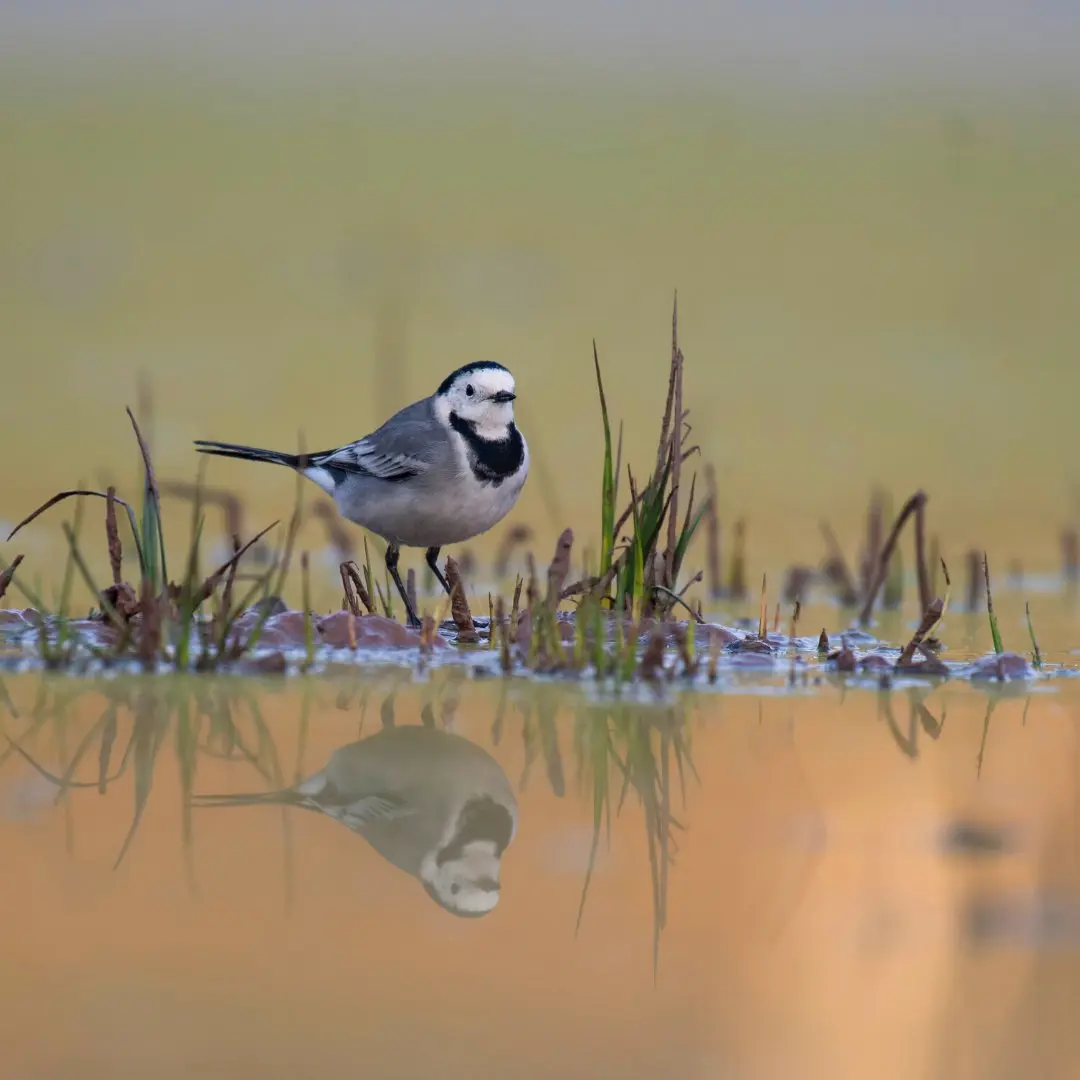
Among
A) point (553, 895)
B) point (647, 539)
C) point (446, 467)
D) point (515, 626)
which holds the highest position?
point (446, 467)

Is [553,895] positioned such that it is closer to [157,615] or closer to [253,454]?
[157,615]

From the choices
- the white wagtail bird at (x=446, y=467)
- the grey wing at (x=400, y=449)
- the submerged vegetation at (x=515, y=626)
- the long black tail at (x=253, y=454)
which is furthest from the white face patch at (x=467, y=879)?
the long black tail at (x=253, y=454)

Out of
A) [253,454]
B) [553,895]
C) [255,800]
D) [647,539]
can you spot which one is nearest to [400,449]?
[253,454]

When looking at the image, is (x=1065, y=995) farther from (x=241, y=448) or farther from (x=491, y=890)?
(x=241, y=448)

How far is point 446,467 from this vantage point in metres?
6.47

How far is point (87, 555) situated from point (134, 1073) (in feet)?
21.0

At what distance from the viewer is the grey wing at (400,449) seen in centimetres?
655

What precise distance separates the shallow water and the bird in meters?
0.01

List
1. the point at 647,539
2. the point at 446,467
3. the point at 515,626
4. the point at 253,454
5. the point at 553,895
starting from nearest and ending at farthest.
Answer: the point at 553,895, the point at 515,626, the point at 647,539, the point at 446,467, the point at 253,454

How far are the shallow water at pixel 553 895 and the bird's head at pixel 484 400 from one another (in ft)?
6.44

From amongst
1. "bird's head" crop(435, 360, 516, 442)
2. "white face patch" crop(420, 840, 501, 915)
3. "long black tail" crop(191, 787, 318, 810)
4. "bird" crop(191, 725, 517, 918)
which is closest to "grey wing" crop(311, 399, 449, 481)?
"bird's head" crop(435, 360, 516, 442)

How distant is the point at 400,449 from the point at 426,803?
3055 millimetres

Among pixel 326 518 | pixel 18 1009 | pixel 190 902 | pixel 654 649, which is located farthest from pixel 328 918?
pixel 326 518

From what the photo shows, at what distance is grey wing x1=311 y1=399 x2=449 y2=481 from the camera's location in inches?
258
